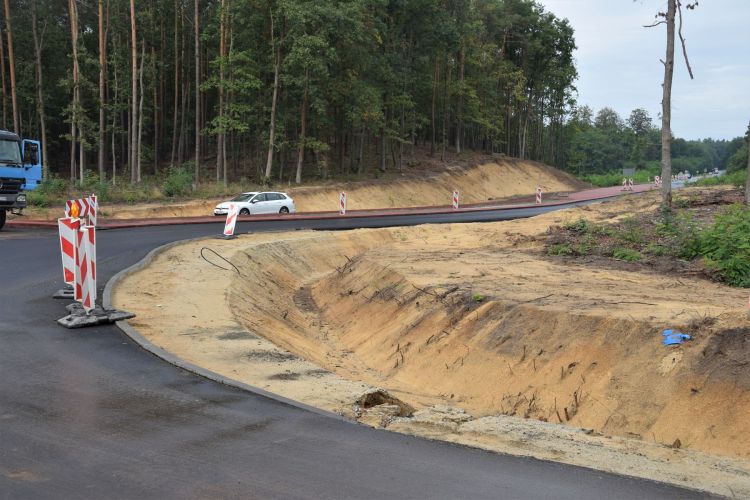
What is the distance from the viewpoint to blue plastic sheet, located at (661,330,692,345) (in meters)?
8.72

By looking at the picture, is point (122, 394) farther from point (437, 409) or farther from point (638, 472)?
point (638, 472)

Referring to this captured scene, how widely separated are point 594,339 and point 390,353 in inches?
157

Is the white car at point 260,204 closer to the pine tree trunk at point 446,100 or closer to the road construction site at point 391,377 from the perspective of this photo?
the road construction site at point 391,377

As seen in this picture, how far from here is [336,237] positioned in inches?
944

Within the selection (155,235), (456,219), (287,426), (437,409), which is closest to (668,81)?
(456,219)

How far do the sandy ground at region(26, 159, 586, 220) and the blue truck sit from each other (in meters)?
5.71

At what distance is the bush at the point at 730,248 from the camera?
13664mm

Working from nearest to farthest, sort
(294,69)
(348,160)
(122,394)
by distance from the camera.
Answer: (122,394) < (294,69) < (348,160)

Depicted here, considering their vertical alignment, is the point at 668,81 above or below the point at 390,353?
above

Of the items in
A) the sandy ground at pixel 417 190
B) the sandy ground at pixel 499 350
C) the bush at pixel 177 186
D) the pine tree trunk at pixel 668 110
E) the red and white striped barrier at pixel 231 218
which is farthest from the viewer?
the bush at pixel 177 186

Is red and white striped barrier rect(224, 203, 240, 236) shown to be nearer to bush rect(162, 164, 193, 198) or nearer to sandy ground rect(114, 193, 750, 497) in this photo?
sandy ground rect(114, 193, 750, 497)

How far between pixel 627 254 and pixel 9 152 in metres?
20.3

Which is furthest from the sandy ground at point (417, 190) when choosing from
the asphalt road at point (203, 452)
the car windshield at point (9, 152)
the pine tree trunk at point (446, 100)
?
the asphalt road at point (203, 452)

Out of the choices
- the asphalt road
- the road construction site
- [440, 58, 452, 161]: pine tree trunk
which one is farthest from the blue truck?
[440, 58, 452, 161]: pine tree trunk
